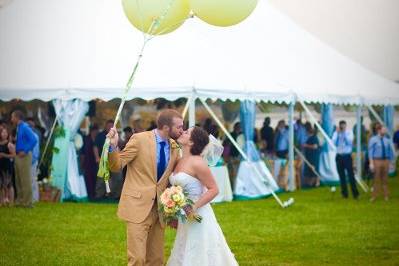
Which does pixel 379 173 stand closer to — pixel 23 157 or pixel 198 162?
pixel 23 157

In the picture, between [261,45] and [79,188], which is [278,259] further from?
[261,45]

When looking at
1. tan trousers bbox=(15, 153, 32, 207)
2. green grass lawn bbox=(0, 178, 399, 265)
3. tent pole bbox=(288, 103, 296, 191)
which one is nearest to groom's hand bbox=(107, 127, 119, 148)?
green grass lawn bbox=(0, 178, 399, 265)

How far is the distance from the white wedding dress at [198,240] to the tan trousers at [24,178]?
26.3 ft

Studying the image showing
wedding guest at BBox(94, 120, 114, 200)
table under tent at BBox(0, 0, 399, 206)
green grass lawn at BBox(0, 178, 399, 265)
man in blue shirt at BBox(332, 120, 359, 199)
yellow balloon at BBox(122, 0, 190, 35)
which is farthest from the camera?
man in blue shirt at BBox(332, 120, 359, 199)

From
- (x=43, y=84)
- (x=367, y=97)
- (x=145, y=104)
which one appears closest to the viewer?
(x=43, y=84)

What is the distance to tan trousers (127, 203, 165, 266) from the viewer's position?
657 cm

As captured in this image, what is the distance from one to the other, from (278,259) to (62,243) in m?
3.00

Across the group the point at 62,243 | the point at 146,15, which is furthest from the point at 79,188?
the point at 146,15

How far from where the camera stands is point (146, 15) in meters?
7.39

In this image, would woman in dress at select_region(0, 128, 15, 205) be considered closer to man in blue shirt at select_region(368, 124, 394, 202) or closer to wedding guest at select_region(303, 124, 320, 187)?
man in blue shirt at select_region(368, 124, 394, 202)

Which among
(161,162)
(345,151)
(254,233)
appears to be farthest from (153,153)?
(345,151)

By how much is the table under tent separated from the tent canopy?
21 millimetres

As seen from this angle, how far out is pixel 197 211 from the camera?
22.6 ft

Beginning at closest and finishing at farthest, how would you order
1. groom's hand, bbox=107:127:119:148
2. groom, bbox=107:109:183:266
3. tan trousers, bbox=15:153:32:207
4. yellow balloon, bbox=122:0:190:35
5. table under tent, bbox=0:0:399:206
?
groom's hand, bbox=107:127:119:148, groom, bbox=107:109:183:266, yellow balloon, bbox=122:0:190:35, tan trousers, bbox=15:153:32:207, table under tent, bbox=0:0:399:206
